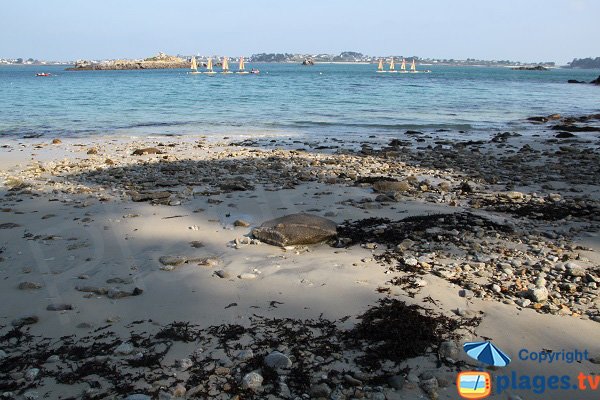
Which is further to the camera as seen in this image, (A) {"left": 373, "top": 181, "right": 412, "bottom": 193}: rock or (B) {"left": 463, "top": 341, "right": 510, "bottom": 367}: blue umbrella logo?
(A) {"left": 373, "top": 181, "right": 412, "bottom": 193}: rock

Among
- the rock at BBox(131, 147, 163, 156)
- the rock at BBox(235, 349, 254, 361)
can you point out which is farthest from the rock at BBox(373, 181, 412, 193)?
the rock at BBox(131, 147, 163, 156)

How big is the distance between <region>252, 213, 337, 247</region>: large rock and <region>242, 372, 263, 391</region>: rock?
243 cm

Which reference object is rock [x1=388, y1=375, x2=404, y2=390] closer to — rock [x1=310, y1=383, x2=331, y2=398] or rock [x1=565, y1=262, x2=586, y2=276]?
rock [x1=310, y1=383, x2=331, y2=398]

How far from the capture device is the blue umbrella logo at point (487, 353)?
3.10 metres

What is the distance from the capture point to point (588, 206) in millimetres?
6789

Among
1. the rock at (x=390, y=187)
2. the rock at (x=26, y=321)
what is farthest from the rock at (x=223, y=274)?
the rock at (x=390, y=187)

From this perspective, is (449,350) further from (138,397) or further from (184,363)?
(138,397)

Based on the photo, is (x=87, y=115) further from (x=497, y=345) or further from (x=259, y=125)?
(x=497, y=345)

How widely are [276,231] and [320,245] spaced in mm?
550

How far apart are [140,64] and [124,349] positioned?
5982 inches

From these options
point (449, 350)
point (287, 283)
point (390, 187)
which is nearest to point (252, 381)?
point (449, 350)

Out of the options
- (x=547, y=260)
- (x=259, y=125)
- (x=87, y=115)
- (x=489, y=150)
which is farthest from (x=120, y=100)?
(x=547, y=260)

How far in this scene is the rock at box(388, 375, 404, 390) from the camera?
9.37 ft

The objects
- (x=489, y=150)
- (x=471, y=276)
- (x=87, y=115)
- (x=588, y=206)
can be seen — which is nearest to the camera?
(x=471, y=276)
